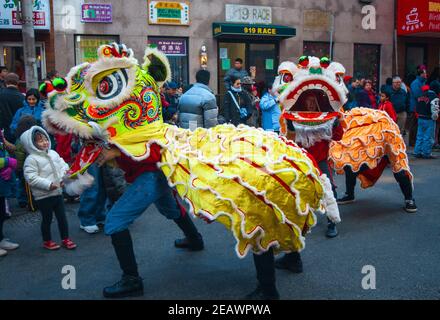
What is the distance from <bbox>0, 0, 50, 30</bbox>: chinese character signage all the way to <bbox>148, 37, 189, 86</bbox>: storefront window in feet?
9.12

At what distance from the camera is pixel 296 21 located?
15.0 meters

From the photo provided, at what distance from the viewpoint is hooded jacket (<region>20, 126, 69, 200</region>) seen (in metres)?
4.92

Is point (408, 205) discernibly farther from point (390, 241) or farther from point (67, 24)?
point (67, 24)

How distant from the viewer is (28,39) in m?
8.36

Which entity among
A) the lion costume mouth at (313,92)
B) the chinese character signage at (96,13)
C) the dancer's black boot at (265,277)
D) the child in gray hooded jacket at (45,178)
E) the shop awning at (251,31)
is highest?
the chinese character signage at (96,13)

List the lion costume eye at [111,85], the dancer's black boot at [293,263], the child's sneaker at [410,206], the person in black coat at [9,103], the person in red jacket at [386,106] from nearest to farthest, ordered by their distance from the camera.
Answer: the lion costume eye at [111,85] → the dancer's black boot at [293,263] → the child's sneaker at [410,206] → the person in black coat at [9,103] → the person in red jacket at [386,106]

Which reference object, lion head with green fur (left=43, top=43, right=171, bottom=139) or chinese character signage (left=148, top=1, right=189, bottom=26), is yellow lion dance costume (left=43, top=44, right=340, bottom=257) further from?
chinese character signage (left=148, top=1, right=189, bottom=26)

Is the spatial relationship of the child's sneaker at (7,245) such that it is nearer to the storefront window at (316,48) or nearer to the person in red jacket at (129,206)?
the person in red jacket at (129,206)

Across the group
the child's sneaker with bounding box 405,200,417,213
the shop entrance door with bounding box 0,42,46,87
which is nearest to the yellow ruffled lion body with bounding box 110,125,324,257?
the child's sneaker with bounding box 405,200,417,213

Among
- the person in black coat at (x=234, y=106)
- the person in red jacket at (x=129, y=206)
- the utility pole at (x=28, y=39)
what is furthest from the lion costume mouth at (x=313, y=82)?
the utility pole at (x=28, y=39)

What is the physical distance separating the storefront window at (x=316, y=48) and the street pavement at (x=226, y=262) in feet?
32.4

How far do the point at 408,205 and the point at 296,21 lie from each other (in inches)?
393

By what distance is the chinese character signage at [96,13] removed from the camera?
1252 centimetres

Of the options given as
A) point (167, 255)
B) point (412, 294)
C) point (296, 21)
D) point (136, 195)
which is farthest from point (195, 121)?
point (296, 21)
